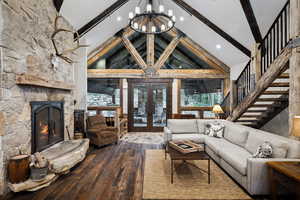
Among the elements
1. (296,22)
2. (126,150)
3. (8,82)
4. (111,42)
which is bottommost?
(126,150)

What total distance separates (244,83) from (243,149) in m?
2.08

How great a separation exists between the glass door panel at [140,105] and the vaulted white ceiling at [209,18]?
2.45 meters

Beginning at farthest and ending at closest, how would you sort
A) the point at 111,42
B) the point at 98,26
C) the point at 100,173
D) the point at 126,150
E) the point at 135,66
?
the point at 135,66 < the point at 111,42 < the point at 98,26 < the point at 126,150 < the point at 100,173

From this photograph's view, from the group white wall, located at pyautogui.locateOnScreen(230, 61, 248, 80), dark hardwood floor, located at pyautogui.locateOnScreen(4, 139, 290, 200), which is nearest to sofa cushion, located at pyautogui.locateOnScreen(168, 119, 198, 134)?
dark hardwood floor, located at pyautogui.locateOnScreen(4, 139, 290, 200)

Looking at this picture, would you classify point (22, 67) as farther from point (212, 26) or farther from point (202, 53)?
point (202, 53)

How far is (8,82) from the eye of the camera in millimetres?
2213

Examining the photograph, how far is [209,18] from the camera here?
466cm

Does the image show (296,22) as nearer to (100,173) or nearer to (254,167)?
(254,167)

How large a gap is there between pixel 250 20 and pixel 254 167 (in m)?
3.50

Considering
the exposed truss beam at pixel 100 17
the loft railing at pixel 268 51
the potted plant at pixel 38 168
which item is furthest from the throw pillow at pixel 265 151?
the exposed truss beam at pixel 100 17

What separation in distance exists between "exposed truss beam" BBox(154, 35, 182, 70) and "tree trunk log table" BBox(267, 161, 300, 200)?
16.4ft

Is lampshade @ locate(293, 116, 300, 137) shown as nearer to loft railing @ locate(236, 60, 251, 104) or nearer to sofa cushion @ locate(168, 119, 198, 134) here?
loft railing @ locate(236, 60, 251, 104)

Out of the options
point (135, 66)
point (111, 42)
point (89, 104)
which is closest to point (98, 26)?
point (111, 42)

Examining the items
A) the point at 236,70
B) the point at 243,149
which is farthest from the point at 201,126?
the point at 236,70
